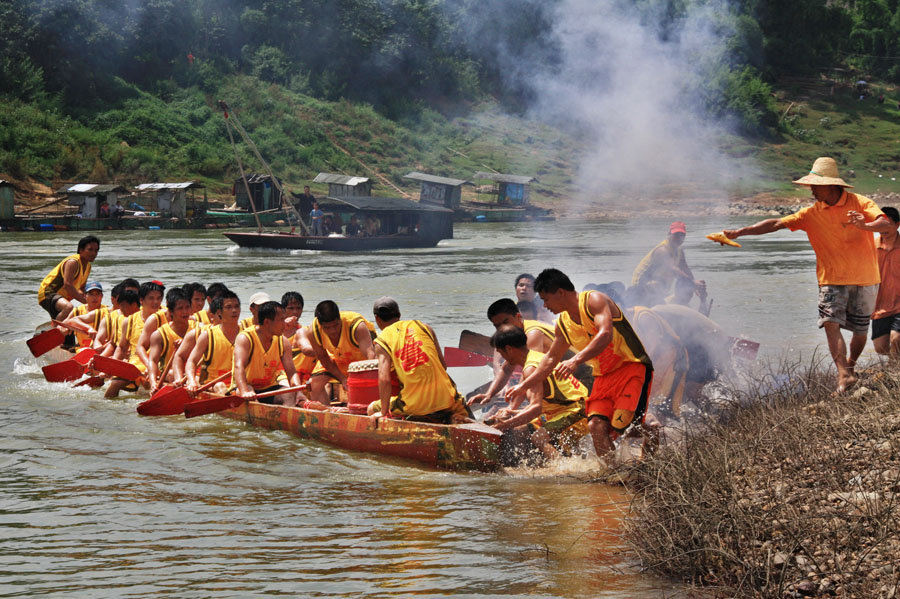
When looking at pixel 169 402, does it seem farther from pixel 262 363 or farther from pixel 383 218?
pixel 383 218

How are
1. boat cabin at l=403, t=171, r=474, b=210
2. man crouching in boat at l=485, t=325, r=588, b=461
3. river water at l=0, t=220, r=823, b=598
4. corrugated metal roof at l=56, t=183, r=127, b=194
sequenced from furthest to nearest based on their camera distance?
boat cabin at l=403, t=171, r=474, b=210
corrugated metal roof at l=56, t=183, r=127, b=194
man crouching in boat at l=485, t=325, r=588, b=461
river water at l=0, t=220, r=823, b=598

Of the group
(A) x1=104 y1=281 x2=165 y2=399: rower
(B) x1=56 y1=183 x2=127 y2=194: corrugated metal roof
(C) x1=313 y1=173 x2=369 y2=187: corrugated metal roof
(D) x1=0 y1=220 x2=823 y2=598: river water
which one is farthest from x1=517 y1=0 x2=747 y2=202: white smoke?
(B) x1=56 y1=183 x2=127 y2=194: corrugated metal roof

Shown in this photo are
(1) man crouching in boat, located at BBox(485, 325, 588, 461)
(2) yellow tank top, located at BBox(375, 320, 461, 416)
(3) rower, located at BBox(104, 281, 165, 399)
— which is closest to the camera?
(1) man crouching in boat, located at BBox(485, 325, 588, 461)

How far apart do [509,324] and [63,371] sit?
5858mm

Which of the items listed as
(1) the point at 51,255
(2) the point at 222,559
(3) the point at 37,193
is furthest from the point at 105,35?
(2) the point at 222,559

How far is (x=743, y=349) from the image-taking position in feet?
29.2

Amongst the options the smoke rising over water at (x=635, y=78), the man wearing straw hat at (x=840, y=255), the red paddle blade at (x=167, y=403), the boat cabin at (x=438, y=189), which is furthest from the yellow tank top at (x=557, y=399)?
the boat cabin at (x=438, y=189)

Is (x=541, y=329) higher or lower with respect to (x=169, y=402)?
A: higher

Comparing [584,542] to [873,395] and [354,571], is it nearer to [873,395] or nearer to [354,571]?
[354,571]

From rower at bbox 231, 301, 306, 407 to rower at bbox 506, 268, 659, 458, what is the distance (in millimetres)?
3052

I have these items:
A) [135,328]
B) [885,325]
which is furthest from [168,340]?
[885,325]

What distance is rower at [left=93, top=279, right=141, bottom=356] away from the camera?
10.7m

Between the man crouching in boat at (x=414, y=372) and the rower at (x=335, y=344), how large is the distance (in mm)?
860

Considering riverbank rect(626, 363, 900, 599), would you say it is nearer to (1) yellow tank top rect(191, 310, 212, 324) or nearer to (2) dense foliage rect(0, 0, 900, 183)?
(1) yellow tank top rect(191, 310, 212, 324)
